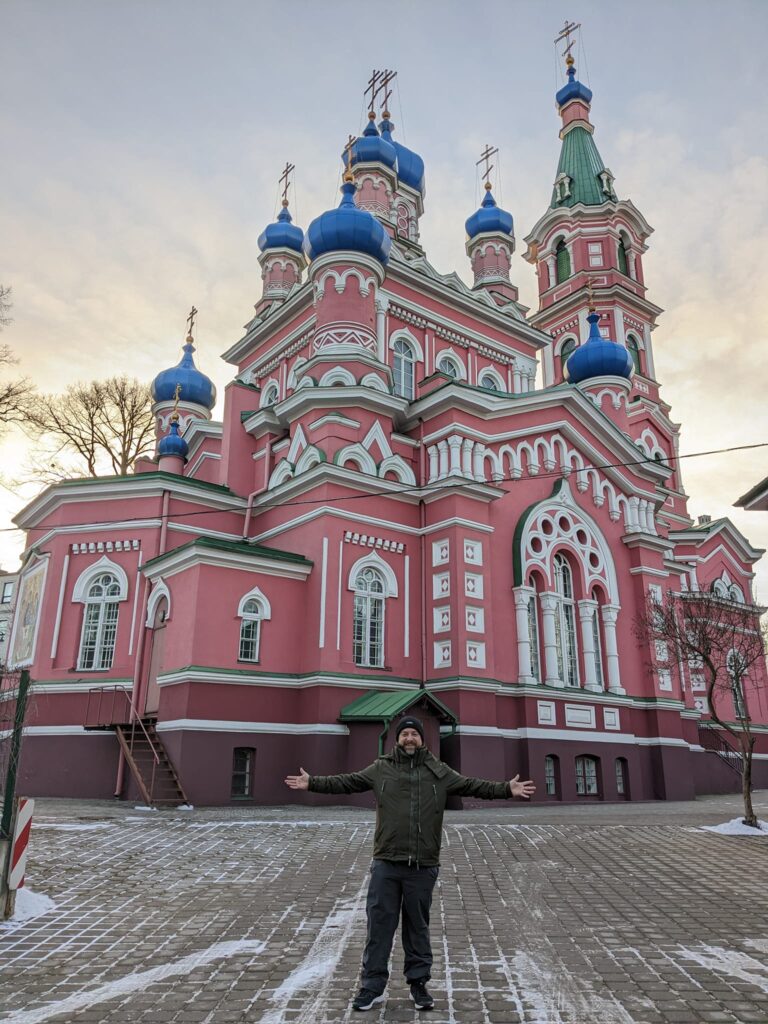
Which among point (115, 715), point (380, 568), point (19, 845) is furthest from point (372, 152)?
point (19, 845)

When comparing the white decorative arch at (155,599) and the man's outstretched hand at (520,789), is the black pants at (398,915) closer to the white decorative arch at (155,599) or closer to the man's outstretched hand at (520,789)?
the man's outstretched hand at (520,789)

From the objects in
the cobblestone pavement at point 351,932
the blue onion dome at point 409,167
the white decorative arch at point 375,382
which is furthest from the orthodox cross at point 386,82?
the cobblestone pavement at point 351,932

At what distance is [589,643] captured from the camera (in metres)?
19.2

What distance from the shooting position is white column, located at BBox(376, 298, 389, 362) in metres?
21.6

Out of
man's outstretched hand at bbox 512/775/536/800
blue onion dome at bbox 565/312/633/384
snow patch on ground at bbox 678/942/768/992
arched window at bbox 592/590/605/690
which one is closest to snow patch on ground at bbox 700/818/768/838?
snow patch on ground at bbox 678/942/768/992

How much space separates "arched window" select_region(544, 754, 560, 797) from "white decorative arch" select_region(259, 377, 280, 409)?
1287 centimetres

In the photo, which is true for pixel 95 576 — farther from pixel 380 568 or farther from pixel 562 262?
pixel 562 262

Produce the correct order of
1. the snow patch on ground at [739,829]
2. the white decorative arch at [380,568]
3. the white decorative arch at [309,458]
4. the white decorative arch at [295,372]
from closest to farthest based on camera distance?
the snow patch on ground at [739,829] < the white decorative arch at [380,568] < the white decorative arch at [309,458] < the white decorative arch at [295,372]

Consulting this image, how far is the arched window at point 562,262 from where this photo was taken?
31453 millimetres

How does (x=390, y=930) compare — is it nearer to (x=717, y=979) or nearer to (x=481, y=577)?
(x=717, y=979)

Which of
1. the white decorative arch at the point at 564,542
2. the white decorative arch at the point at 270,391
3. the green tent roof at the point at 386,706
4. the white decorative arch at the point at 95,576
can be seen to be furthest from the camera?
the white decorative arch at the point at 270,391

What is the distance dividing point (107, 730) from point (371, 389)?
30.0 feet

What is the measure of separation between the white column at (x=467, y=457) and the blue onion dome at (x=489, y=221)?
46.0 feet

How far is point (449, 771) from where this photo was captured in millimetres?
4453
